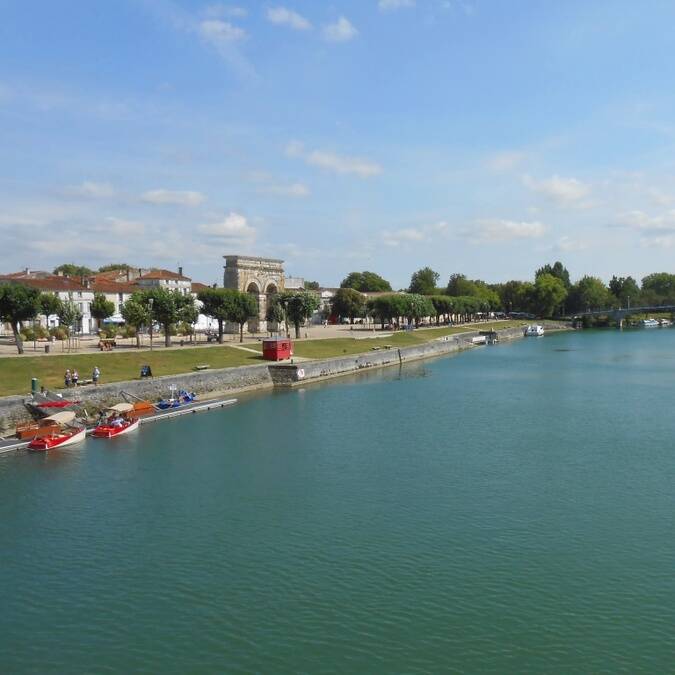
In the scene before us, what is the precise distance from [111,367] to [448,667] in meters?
46.6

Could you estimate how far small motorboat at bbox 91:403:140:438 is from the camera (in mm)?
43469

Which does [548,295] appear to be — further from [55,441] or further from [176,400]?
[55,441]

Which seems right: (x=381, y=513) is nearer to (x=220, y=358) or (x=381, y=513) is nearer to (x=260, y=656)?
(x=260, y=656)

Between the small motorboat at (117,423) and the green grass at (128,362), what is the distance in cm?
516

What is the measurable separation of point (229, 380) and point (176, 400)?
9017 mm

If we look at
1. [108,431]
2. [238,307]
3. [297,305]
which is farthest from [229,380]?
[297,305]

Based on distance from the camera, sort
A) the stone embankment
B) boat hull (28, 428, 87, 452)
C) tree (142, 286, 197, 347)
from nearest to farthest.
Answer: boat hull (28, 428, 87, 452) < the stone embankment < tree (142, 286, 197, 347)

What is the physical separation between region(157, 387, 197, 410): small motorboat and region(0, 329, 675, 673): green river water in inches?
234

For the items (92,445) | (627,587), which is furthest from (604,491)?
(92,445)

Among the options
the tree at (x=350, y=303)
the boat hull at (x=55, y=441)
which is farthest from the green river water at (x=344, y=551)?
the tree at (x=350, y=303)

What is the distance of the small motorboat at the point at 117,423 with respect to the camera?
43.5 meters

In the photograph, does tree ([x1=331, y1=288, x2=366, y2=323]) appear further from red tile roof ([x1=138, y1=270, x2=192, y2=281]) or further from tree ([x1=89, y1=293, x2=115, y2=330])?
tree ([x1=89, y1=293, x2=115, y2=330])

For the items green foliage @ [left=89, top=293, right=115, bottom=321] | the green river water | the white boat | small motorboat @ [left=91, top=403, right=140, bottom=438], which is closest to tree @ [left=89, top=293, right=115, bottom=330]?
green foliage @ [left=89, top=293, right=115, bottom=321]

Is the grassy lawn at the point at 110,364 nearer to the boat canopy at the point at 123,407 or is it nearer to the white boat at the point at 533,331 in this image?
the boat canopy at the point at 123,407
